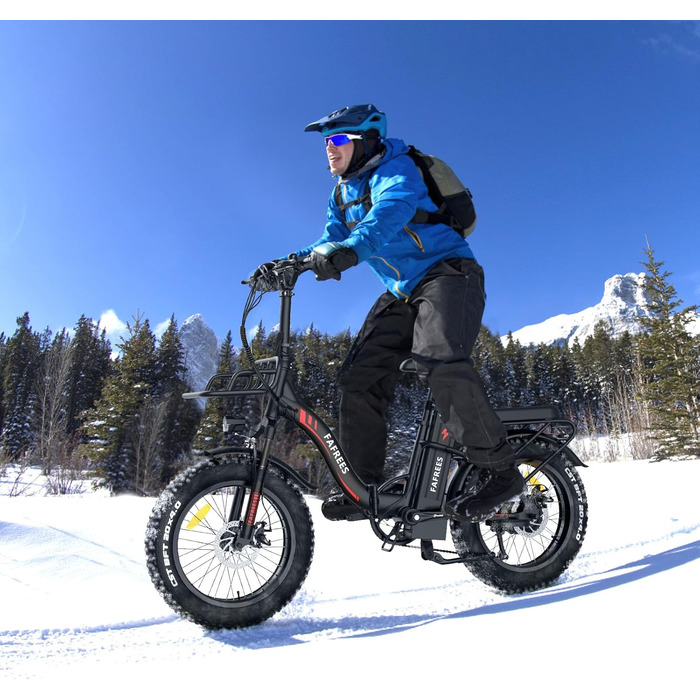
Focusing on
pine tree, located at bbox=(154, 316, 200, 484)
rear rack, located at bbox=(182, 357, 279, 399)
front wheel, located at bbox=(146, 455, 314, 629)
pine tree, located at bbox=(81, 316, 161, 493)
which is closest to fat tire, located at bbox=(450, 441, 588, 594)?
front wheel, located at bbox=(146, 455, 314, 629)

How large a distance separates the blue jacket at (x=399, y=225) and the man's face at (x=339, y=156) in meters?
0.09

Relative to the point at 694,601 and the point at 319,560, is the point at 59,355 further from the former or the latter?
the point at 694,601

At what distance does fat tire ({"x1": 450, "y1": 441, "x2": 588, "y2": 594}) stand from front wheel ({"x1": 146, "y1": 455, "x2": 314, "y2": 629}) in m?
1.06

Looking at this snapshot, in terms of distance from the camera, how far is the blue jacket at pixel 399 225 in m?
2.65

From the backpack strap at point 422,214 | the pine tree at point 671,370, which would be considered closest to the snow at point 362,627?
the backpack strap at point 422,214

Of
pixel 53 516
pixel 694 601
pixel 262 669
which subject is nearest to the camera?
pixel 262 669

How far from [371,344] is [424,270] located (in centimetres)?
64

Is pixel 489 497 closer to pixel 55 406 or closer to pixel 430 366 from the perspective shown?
pixel 430 366

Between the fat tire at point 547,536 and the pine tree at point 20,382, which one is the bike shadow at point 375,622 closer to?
the fat tire at point 547,536


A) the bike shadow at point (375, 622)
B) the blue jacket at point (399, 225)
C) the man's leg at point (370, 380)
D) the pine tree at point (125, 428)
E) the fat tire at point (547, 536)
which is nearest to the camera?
the bike shadow at point (375, 622)

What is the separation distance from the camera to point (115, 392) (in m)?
37.3

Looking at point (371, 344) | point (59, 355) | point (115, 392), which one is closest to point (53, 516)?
point (371, 344)

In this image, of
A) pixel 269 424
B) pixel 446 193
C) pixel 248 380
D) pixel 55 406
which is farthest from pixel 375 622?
pixel 55 406

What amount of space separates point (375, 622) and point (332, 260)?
1.88 metres
